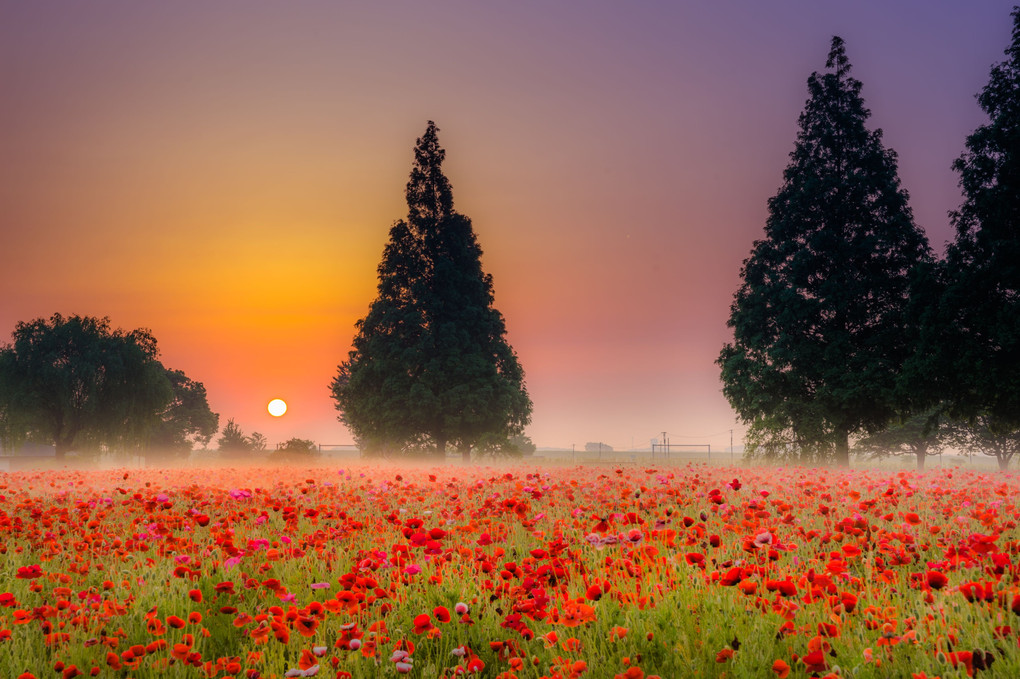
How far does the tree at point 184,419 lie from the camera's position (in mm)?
65625

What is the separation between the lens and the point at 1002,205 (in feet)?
59.7

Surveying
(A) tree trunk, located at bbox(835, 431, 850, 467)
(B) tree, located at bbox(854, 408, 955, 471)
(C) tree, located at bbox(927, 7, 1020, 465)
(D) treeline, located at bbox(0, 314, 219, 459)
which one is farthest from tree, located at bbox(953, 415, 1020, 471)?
(D) treeline, located at bbox(0, 314, 219, 459)

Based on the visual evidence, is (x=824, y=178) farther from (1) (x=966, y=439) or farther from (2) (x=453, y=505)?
(1) (x=966, y=439)

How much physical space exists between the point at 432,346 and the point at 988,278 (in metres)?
22.0

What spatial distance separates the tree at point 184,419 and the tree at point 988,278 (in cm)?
6704

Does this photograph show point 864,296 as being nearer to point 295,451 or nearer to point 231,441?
point 295,451

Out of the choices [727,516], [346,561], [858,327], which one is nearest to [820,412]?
[858,327]

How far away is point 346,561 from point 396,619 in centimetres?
179

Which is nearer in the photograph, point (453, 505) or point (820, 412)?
point (453, 505)

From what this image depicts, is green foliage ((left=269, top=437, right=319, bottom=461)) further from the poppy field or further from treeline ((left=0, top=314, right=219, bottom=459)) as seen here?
the poppy field

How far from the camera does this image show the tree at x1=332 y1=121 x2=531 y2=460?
30188 mm

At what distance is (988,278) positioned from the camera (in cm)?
1817

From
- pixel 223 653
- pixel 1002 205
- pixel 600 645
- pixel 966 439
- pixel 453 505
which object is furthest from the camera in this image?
pixel 966 439

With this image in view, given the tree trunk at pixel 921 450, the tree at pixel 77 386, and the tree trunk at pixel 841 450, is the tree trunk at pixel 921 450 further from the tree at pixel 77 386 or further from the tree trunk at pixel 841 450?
the tree at pixel 77 386
